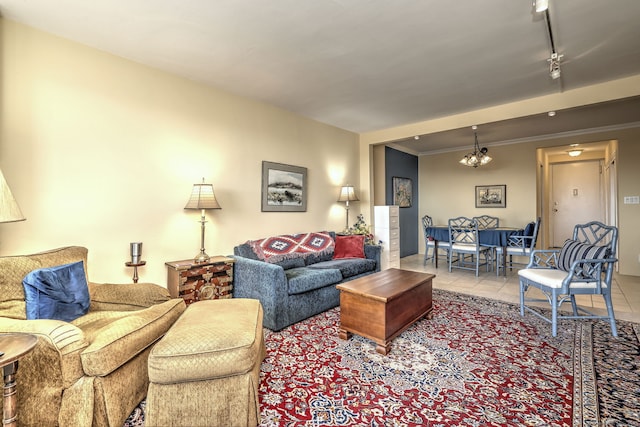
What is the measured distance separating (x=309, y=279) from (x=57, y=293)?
1876mm

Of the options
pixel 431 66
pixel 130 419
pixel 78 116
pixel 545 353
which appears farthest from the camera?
pixel 431 66

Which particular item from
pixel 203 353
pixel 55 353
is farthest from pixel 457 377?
pixel 55 353

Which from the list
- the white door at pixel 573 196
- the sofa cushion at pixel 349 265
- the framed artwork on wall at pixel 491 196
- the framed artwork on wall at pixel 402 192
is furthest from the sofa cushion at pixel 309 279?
the white door at pixel 573 196

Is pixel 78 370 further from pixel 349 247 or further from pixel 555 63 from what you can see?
pixel 555 63

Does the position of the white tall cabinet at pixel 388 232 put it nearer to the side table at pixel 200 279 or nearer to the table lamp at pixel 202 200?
the side table at pixel 200 279

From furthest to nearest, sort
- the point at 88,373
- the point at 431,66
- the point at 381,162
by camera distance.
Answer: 1. the point at 381,162
2. the point at 431,66
3. the point at 88,373

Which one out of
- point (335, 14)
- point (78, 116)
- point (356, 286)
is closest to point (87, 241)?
Answer: point (78, 116)

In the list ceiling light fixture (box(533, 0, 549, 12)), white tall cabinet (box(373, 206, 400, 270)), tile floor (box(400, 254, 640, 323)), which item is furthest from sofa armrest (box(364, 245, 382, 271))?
ceiling light fixture (box(533, 0, 549, 12))

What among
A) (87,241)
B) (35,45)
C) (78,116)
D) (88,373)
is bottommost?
(88,373)

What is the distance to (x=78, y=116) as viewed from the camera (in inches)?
93.9

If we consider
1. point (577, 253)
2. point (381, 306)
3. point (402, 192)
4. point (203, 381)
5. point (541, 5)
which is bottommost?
point (203, 381)

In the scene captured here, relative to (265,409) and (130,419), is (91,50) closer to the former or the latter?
(130,419)

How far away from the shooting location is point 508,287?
409 cm

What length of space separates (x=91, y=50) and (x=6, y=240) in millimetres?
1642
